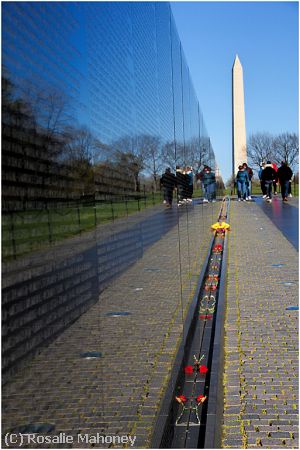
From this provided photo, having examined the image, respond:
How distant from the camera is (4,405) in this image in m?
1.31

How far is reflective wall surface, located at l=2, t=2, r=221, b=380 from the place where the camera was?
52.2 inches

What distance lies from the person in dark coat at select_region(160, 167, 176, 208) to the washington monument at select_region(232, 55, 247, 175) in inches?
1631

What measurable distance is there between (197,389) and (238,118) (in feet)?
143

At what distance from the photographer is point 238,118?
46094mm

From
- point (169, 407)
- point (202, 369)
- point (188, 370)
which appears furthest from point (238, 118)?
point (169, 407)

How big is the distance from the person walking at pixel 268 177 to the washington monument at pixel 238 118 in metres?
18.6

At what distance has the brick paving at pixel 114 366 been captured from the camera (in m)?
1.52

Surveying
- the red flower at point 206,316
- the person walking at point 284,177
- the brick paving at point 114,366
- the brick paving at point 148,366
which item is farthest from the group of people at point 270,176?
the brick paving at point 114,366

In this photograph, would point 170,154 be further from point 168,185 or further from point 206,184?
point 206,184

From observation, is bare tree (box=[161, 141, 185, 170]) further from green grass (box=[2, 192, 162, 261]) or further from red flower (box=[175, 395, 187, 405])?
green grass (box=[2, 192, 162, 261])

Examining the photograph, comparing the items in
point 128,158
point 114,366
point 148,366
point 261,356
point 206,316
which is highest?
point 128,158

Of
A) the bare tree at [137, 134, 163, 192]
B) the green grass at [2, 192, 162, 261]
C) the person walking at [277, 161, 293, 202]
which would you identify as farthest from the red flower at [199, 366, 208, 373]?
the person walking at [277, 161, 293, 202]

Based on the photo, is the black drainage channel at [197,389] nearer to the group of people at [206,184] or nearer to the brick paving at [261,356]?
the brick paving at [261,356]

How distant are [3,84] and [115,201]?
50.5 inches
